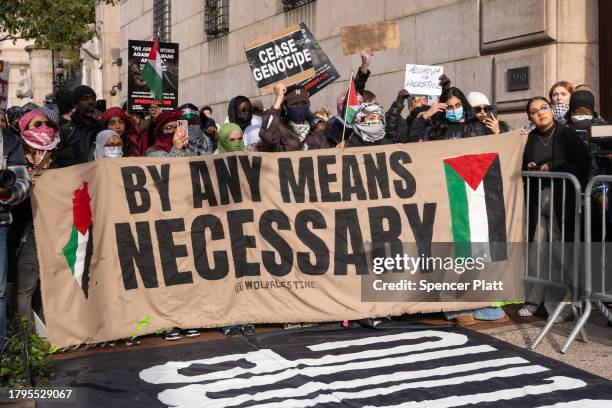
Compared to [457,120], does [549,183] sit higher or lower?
lower

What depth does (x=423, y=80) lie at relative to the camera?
400 inches

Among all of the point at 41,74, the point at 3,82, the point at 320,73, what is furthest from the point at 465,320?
the point at 41,74

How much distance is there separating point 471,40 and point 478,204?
4.64m

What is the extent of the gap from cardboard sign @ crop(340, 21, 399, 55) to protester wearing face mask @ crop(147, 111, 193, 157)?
7.45ft

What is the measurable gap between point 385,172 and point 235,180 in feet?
4.18

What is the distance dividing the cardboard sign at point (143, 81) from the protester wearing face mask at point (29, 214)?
4.01m

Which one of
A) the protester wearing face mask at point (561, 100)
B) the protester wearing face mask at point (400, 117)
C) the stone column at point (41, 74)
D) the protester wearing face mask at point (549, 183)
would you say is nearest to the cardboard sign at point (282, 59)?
the protester wearing face mask at point (400, 117)

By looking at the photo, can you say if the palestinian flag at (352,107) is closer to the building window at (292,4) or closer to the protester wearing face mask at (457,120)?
the protester wearing face mask at (457,120)

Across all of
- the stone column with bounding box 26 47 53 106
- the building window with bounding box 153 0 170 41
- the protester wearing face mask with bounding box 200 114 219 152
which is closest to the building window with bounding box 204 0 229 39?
the building window with bounding box 153 0 170 41

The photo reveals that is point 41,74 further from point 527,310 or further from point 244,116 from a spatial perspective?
point 527,310

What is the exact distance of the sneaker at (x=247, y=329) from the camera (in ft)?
24.0

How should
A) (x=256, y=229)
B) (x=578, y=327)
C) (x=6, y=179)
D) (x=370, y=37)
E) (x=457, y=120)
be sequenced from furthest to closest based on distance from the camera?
(x=370, y=37) < (x=457, y=120) < (x=256, y=229) < (x=578, y=327) < (x=6, y=179)

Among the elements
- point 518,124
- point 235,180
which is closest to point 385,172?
point 235,180

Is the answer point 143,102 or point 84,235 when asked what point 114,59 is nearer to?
point 143,102
